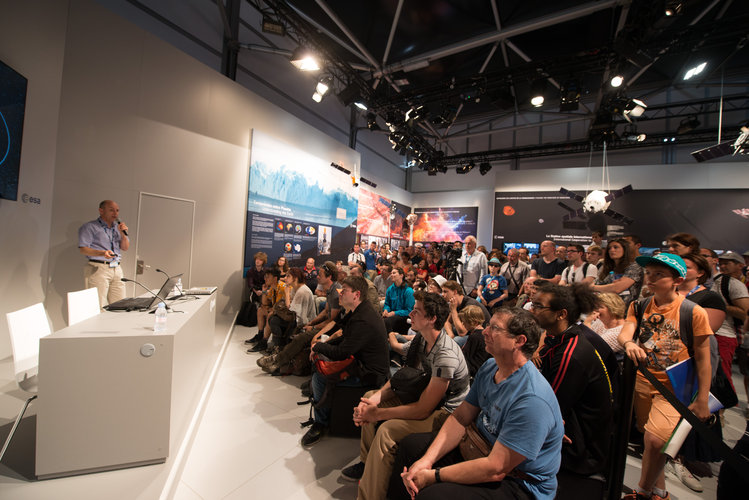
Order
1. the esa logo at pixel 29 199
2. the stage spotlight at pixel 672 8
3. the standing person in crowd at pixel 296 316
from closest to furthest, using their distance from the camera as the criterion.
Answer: the esa logo at pixel 29 199 → the stage spotlight at pixel 672 8 → the standing person in crowd at pixel 296 316

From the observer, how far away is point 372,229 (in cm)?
1058

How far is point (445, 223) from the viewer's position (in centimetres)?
1258

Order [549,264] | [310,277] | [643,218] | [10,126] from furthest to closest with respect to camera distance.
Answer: [643,218], [310,277], [549,264], [10,126]

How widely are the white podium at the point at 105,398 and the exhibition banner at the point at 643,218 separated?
10.1m

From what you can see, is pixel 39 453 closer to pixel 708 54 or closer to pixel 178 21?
pixel 178 21

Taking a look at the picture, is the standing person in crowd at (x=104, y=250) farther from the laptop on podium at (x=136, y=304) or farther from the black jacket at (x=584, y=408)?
the black jacket at (x=584, y=408)

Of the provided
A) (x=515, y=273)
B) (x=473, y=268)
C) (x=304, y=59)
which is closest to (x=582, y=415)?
(x=515, y=273)

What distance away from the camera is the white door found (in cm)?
443

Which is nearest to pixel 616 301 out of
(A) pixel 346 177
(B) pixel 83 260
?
(B) pixel 83 260

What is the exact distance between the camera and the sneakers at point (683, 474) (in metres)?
1.95

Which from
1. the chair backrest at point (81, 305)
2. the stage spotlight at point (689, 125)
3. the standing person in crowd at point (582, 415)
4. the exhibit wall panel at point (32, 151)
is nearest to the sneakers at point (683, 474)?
the standing person in crowd at point (582, 415)

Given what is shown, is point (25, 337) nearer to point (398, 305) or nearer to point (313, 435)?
point (313, 435)

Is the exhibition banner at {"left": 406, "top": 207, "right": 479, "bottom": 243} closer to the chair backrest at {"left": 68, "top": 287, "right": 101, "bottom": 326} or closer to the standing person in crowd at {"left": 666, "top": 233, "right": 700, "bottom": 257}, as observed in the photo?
the standing person in crowd at {"left": 666, "top": 233, "right": 700, "bottom": 257}

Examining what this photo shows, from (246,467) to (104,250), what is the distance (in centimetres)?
315
